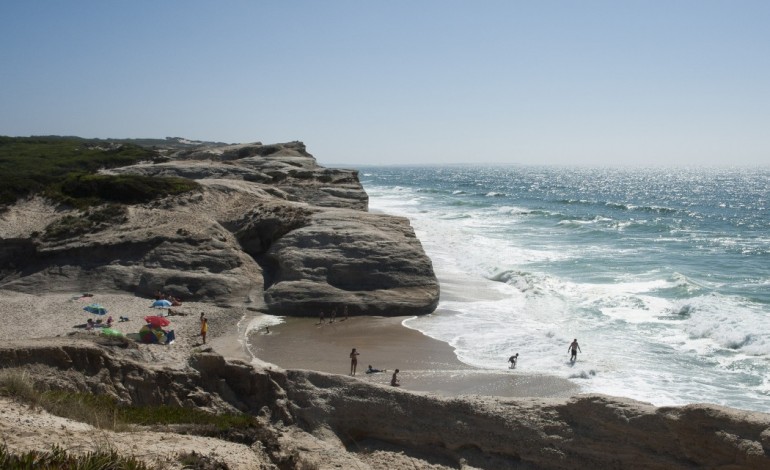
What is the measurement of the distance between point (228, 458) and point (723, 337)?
23.4m

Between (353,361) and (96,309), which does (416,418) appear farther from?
(96,309)

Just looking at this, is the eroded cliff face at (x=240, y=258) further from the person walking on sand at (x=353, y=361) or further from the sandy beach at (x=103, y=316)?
the person walking on sand at (x=353, y=361)

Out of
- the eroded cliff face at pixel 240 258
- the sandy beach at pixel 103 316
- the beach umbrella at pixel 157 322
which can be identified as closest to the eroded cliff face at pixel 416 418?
the sandy beach at pixel 103 316

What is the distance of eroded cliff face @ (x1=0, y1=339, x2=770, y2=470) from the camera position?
9180mm

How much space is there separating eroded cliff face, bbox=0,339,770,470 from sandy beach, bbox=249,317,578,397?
7.83 meters

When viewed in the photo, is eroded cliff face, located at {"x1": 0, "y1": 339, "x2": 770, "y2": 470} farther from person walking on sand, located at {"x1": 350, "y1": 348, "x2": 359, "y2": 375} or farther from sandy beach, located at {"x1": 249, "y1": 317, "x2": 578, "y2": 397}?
person walking on sand, located at {"x1": 350, "y1": 348, "x2": 359, "y2": 375}

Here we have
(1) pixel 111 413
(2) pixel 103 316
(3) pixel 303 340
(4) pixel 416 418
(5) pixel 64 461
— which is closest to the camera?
(5) pixel 64 461

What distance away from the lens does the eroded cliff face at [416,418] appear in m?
9.18

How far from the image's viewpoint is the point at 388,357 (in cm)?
2278

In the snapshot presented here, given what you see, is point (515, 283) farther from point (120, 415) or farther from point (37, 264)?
point (120, 415)

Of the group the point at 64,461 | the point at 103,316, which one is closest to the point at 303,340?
the point at 103,316

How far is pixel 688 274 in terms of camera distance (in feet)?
132

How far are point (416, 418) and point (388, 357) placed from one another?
1259 cm

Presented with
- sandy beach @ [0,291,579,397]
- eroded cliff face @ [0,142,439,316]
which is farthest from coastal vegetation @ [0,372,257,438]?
eroded cliff face @ [0,142,439,316]
